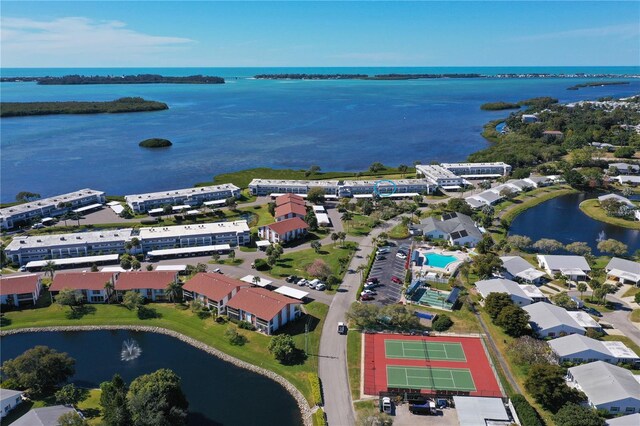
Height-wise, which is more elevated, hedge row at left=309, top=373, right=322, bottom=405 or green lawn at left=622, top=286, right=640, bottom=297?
green lawn at left=622, top=286, right=640, bottom=297

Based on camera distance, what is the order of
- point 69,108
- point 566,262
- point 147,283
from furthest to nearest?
point 69,108 < point 566,262 < point 147,283

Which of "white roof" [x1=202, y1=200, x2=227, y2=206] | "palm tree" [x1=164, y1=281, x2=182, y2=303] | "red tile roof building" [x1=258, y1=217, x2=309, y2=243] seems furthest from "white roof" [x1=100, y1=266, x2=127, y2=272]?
"white roof" [x1=202, y1=200, x2=227, y2=206]

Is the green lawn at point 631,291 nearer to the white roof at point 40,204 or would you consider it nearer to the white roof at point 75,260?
the white roof at point 75,260

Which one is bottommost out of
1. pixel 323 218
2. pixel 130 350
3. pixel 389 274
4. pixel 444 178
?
pixel 130 350

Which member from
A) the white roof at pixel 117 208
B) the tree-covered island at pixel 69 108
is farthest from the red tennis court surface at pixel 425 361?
the tree-covered island at pixel 69 108

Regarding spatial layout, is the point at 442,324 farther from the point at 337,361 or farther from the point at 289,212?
the point at 289,212

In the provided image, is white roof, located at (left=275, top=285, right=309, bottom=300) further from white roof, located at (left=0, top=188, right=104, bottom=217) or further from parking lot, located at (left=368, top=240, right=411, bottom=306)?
white roof, located at (left=0, top=188, right=104, bottom=217)

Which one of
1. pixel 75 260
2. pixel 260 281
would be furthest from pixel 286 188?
pixel 75 260
